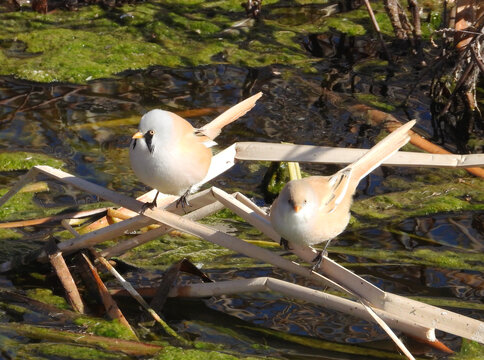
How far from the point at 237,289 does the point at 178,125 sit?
73 centimetres

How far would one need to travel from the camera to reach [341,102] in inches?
225

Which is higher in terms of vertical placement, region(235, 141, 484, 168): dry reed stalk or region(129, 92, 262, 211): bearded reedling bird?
region(129, 92, 262, 211): bearded reedling bird

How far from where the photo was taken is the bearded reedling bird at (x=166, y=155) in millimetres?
3090

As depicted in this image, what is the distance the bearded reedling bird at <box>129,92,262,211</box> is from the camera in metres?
3.09

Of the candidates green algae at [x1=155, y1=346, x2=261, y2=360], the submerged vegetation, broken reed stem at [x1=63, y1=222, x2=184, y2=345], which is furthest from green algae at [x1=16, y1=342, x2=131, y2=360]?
broken reed stem at [x1=63, y1=222, x2=184, y2=345]

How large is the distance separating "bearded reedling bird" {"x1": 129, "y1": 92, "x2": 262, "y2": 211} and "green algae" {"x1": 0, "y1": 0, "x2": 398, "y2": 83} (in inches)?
108

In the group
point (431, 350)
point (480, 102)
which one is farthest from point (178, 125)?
point (480, 102)

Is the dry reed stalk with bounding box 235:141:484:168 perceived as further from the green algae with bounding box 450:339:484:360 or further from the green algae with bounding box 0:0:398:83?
the green algae with bounding box 0:0:398:83

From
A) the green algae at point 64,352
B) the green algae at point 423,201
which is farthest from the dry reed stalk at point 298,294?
the green algae at point 423,201

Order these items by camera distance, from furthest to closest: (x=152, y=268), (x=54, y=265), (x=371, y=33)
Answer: (x=371, y=33), (x=152, y=268), (x=54, y=265)

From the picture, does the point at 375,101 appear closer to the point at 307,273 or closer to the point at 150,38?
the point at 150,38

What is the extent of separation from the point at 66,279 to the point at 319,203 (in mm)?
1154

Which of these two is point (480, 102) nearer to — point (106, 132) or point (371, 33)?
point (371, 33)

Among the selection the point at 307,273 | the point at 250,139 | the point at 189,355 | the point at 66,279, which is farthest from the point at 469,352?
the point at 250,139
